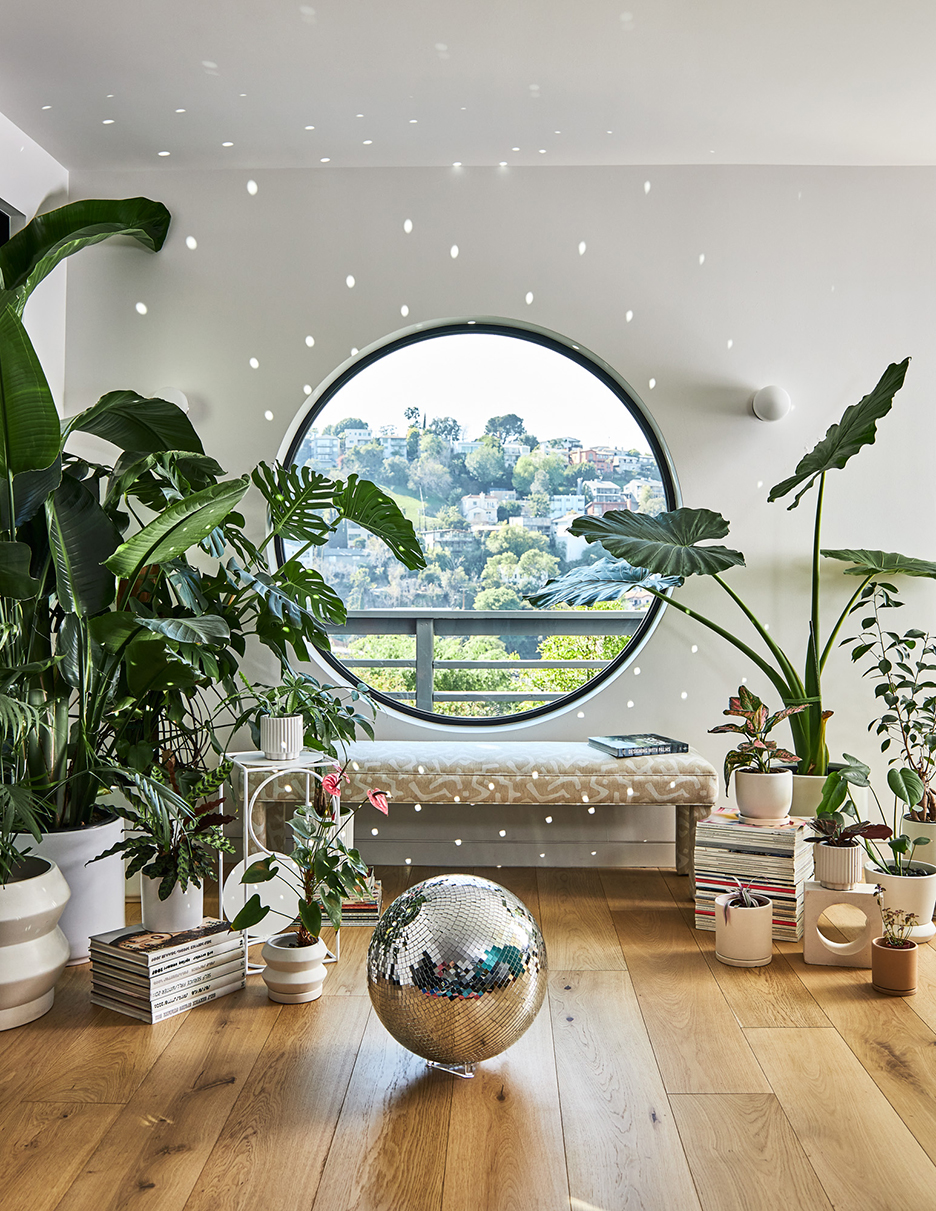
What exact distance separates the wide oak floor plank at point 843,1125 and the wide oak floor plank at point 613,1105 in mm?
235

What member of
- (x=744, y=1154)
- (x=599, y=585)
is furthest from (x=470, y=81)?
(x=744, y=1154)

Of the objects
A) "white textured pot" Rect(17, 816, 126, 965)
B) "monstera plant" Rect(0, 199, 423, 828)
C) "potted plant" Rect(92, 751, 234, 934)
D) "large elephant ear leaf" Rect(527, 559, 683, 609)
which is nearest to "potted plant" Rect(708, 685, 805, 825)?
"large elephant ear leaf" Rect(527, 559, 683, 609)

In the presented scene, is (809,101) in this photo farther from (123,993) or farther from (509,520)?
(123,993)

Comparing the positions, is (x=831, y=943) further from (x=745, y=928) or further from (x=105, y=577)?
(x=105, y=577)

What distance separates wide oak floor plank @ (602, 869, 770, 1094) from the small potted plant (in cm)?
40

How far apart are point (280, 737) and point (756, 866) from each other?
139 centimetres

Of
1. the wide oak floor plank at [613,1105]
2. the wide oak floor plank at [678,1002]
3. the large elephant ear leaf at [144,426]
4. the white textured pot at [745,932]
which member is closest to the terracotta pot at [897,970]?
the white textured pot at [745,932]

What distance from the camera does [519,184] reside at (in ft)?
11.3

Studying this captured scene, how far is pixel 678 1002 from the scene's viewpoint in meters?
2.25

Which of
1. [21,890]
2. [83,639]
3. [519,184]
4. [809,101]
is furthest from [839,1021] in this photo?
[519,184]

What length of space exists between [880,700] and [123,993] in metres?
2.67

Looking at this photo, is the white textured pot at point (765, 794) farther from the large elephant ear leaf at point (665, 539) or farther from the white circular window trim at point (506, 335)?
the white circular window trim at point (506, 335)

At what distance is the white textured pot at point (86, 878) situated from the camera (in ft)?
8.02

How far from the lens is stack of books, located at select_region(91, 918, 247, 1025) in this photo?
2.17 m
